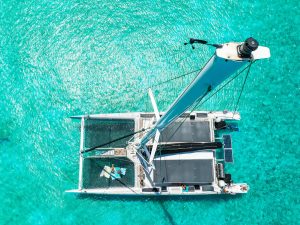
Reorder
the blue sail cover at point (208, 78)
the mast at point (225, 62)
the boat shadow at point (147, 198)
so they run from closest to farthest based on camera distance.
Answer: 1. the mast at point (225, 62)
2. the blue sail cover at point (208, 78)
3. the boat shadow at point (147, 198)

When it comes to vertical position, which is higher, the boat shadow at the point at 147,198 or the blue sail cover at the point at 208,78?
the blue sail cover at the point at 208,78

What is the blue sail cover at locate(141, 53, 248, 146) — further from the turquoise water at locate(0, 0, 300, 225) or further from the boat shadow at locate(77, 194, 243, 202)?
the turquoise water at locate(0, 0, 300, 225)

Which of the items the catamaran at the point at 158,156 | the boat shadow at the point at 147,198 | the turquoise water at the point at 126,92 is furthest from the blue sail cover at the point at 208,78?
the turquoise water at the point at 126,92

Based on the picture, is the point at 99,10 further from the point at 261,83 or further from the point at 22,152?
the point at 261,83

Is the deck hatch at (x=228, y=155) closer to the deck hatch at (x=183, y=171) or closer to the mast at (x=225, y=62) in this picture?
the deck hatch at (x=183, y=171)

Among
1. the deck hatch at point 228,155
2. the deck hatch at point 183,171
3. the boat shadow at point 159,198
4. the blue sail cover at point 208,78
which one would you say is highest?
the blue sail cover at point 208,78

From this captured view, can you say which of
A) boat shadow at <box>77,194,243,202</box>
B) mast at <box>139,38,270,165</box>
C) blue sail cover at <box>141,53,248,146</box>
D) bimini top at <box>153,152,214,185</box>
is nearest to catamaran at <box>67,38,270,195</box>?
bimini top at <box>153,152,214,185</box>

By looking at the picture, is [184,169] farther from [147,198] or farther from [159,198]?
[147,198]
